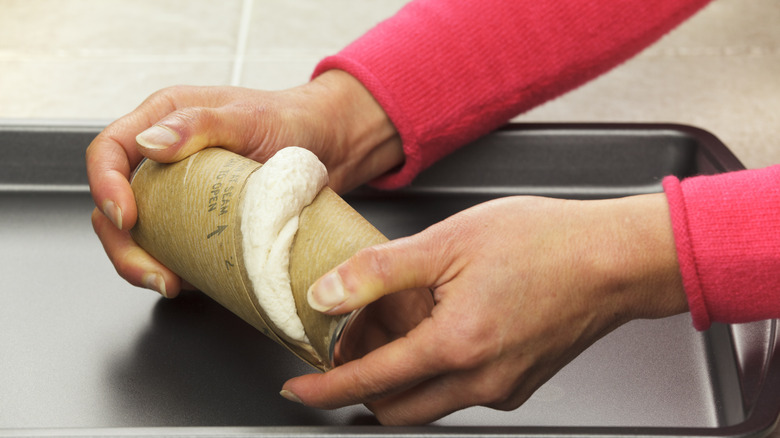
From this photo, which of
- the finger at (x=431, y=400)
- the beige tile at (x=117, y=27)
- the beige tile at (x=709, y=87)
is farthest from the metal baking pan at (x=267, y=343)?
the beige tile at (x=117, y=27)

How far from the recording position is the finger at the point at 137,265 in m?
0.40

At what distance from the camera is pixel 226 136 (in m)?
0.41

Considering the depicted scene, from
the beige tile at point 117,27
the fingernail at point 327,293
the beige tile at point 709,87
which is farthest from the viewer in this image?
the beige tile at point 117,27

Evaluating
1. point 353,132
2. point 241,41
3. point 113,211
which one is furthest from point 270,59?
point 113,211

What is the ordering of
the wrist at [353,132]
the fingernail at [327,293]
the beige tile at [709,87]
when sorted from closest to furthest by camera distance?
the fingernail at [327,293], the wrist at [353,132], the beige tile at [709,87]

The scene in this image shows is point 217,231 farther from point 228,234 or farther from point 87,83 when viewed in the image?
point 87,83

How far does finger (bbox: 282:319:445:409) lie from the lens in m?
0.31

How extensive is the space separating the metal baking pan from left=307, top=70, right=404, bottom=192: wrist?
2cm

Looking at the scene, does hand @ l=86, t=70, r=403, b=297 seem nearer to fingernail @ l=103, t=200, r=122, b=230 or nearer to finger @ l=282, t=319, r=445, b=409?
fingernail @ l=103, t=200, r=122, b=230

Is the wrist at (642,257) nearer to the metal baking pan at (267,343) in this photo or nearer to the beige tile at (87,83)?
the metal baking pan at (267,343)

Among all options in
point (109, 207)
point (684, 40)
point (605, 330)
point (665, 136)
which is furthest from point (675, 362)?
point (684, 40)

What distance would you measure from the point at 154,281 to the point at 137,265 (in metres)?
0.01

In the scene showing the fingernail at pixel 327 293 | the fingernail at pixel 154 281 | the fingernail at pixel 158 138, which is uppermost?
the fingernail at pixel 158 138

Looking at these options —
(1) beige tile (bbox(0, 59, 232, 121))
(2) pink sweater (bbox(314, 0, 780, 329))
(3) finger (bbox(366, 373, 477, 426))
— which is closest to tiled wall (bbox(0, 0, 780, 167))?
(1) beige tile (bbox(0, 59, 232, 121))
